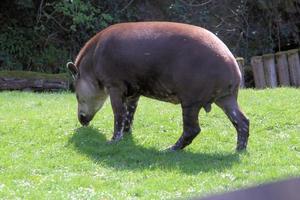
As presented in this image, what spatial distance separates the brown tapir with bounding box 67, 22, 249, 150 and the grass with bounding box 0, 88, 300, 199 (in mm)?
376

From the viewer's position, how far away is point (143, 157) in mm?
6348

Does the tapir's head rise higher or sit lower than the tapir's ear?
lower

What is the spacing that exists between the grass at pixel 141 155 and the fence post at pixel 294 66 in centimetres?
457

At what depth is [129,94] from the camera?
7.32 meters

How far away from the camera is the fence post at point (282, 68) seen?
14047 millimetres

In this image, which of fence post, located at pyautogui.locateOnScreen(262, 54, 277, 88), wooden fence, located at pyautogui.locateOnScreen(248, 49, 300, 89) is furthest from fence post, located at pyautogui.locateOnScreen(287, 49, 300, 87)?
fence post, located at pyautogui.locateOnScreen(262, 54, 277, 88)

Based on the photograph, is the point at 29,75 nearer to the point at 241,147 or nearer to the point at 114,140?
the point at 114,140

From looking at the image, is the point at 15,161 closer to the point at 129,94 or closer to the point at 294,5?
the point at 129,94

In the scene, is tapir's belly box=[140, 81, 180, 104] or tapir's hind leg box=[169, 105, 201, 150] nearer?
tapir's hind leg box=[169, 105, 201, 150]

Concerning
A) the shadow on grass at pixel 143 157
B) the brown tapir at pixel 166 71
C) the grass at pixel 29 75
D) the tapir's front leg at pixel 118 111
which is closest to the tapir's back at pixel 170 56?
the brown tapir at pixel 166 71

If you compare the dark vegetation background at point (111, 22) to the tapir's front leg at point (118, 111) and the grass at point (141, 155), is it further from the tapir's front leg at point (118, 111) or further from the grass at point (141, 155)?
the tapir's front leg at point (118, 111)

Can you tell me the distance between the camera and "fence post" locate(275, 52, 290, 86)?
46.1ft

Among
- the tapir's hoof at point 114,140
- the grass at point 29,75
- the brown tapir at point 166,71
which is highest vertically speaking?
the brown tapir at point 166,71

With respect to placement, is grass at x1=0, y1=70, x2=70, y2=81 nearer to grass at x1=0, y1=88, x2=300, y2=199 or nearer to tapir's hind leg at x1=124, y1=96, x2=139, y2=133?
grass at x1=0, y1=88, x2=300, y2=199
